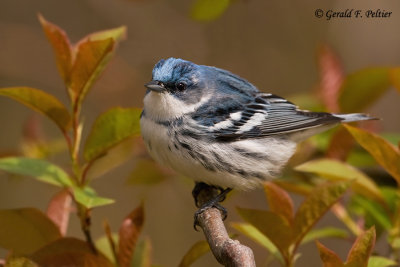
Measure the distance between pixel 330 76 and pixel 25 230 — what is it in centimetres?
160

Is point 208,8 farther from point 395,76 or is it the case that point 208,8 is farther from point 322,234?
point 322,234

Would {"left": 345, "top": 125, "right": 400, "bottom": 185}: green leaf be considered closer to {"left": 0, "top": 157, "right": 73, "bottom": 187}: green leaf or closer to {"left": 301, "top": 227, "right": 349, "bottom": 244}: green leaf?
{"left": 301, "top": 227, "right": 349, "bottom": 244}: green leaf

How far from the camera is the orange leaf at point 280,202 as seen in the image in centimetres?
174

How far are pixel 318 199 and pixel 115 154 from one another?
0.73 m

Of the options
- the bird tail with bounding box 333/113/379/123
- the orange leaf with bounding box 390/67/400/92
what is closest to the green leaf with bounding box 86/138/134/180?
the orange leaf with bounding box 390/67/400/92

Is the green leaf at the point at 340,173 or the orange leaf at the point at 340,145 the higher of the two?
the orange leaf at the point at 340,145

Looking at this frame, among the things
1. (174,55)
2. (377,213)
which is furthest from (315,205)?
(174,55)

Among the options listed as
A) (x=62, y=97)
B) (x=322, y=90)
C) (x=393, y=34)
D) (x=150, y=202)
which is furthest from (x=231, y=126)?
(x=62, y=97)

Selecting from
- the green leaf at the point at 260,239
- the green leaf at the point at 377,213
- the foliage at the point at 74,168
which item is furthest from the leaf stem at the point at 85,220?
the green leaf at the point at 377,213

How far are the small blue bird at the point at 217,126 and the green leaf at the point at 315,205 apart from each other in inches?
31.6

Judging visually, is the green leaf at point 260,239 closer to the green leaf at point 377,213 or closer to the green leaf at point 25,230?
the green leaf at point 377,213

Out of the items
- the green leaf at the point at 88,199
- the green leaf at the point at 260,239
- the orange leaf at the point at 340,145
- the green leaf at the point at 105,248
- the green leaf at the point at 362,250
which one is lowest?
the green leaf at the point at 105,248

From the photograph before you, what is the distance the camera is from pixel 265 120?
2.87 m

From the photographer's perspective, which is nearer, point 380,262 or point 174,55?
point 380,262
